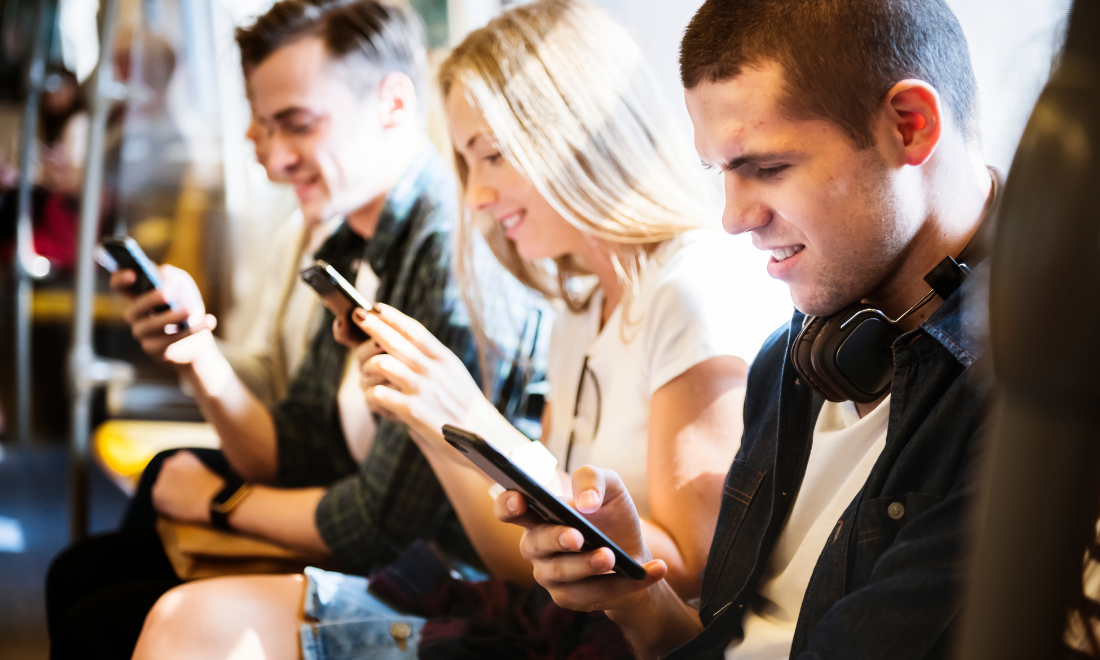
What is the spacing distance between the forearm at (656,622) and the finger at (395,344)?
1.49ft

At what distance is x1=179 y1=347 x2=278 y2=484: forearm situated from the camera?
5.74 feet

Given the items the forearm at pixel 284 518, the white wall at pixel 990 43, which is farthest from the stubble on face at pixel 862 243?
the forearm at pixel 284 518

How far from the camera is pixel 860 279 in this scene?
85 cm

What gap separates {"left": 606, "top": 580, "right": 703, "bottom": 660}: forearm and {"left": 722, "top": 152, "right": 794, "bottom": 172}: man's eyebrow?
478mm

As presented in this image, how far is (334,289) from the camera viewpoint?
4.29 feet

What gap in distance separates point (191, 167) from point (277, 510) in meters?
2.05

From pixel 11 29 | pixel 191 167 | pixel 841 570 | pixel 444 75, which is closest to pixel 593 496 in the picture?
pixel 841 570

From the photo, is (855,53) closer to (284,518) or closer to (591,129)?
(591,129)

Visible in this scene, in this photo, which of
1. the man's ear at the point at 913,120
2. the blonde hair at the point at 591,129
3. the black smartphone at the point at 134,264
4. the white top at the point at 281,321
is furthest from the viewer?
the white top at the point at 281,321

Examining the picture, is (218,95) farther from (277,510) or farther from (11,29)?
(277,510)

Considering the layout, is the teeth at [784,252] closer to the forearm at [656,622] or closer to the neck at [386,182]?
the forearm at [656,622]

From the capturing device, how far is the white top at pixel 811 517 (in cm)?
88

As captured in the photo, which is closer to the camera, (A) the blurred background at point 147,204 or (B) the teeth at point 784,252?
(B) the teeth at point 784,252

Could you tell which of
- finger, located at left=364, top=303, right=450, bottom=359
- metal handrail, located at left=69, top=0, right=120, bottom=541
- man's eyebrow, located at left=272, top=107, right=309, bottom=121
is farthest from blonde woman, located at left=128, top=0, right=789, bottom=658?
metal handrail, located at left=69, top=0, right=120, bottom=541
